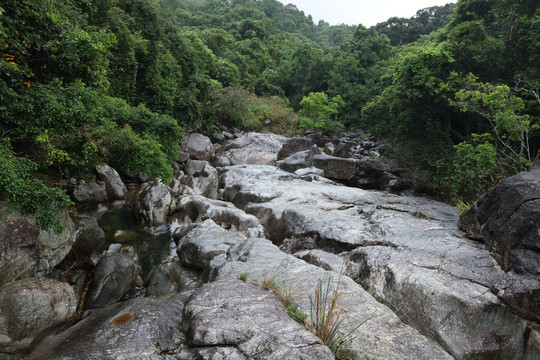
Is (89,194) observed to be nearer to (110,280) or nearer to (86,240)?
(86,240)

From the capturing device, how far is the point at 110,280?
20.4 ft

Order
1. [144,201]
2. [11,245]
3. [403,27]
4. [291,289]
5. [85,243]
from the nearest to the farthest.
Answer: [291,289] < [11,245] < [85,243] < [144,201] < [403,27]

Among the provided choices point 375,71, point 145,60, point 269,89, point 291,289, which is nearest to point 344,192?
point 291,289

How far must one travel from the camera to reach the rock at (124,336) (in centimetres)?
352

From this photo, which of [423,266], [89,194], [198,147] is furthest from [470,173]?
[89,194]

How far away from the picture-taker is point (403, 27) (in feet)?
134

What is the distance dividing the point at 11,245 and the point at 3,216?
1.89 ft

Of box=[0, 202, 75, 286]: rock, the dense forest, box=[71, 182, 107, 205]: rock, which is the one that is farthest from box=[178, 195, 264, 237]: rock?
box=[0, 202, 75, 286]: rock

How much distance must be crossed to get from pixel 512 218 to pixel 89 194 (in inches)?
511

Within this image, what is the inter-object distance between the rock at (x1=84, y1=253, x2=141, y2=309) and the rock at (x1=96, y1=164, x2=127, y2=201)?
19.5ft

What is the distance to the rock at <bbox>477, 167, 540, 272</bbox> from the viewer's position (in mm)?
4156

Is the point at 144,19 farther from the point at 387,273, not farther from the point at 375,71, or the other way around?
the point at 375,71

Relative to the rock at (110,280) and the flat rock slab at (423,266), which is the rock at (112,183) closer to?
the rock at (110,280)

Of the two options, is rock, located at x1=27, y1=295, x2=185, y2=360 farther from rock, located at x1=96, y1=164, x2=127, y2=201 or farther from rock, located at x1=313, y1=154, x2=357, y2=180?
rock, located at x1=313, y1=154, x2=357, y2=180
